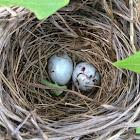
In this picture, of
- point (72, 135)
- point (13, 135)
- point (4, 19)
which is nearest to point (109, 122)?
point (72, 135)

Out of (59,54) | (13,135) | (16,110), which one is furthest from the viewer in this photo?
(59,54)

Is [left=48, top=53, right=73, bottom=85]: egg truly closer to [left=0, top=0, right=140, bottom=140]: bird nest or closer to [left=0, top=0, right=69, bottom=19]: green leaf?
[left=0, top=0, right=140, bottom=140]: bird nest

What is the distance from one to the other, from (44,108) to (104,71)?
0.44 m

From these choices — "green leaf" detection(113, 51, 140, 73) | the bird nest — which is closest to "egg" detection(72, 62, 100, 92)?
the bird nest

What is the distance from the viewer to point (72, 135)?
806mm

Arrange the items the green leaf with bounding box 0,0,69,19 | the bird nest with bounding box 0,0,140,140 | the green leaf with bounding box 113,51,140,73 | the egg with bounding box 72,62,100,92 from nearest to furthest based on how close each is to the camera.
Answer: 1. the green leaf with bounding box 0,0,69,19
2. the green leaf with bounding box 113,51,140,73
3. the bird nest with bounding box 0,0,140,140
4. the egg with bounding box 72,62,100,92

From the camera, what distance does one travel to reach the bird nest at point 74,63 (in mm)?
846

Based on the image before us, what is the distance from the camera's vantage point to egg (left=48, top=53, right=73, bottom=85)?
3.96ft

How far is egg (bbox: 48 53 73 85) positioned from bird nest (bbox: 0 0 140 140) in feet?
0.20

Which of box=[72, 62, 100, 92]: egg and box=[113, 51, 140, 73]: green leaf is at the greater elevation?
box=[113, 51, 140, 73]: green leaf

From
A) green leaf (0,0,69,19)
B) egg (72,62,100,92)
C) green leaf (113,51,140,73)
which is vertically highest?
green leaf (0,0,69,19)

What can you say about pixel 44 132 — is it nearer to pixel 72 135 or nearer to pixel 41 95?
pixel 72 135

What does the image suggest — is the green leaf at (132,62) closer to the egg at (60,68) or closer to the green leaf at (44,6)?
the green leaf at (44,6)

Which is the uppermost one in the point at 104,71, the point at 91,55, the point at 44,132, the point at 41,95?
the point at 91,55
